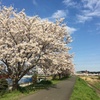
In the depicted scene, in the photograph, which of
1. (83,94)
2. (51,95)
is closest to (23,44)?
(51,95)

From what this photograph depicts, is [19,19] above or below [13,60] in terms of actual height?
above

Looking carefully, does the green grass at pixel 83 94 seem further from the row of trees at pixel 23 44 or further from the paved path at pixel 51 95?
the row of trees at pixel 23 44

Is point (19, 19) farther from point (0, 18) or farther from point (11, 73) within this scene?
point (11, 73)

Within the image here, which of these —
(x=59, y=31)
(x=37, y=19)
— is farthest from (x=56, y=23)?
(x=37, y=19)

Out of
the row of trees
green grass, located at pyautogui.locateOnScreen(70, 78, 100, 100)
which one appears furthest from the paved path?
the row of trees

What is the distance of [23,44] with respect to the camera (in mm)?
25266

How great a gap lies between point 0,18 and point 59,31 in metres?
8.31

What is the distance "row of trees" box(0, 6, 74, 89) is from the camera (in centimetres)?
2566

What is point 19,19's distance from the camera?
27906 mm

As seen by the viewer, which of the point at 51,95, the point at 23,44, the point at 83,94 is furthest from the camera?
the point at 83,94

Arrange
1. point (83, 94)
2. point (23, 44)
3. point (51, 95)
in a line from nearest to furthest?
1. point (51, 95)
2. point (23, 44)
3. point (83, 94)

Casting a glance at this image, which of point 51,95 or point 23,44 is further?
point 23,44

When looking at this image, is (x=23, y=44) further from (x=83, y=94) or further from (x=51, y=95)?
(x=83, y=94)

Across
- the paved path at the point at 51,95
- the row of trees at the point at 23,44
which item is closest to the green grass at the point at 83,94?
the paved path at the point at 51,95
